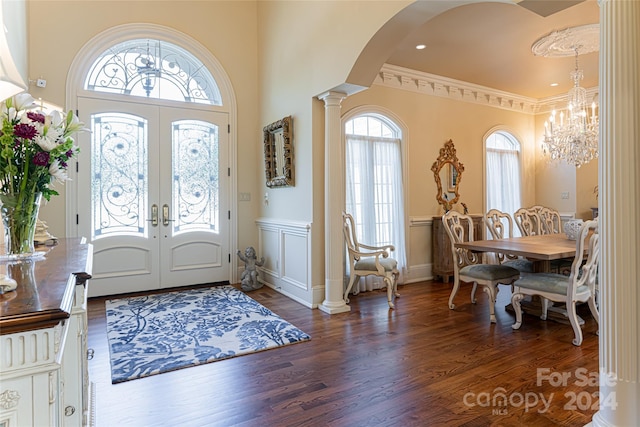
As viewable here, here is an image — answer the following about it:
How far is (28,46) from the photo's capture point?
13.3ft

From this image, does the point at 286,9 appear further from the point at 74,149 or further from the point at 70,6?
the point at 74,149

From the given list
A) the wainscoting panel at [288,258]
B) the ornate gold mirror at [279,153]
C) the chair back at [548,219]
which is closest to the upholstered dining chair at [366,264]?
the wainscoting panel at [288,258]

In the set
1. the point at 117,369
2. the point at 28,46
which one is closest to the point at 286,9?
the point at 28,46

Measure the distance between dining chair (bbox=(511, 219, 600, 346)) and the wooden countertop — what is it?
11.3ft

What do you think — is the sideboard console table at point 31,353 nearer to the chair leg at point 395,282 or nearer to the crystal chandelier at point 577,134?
the chair leg at point 395,282

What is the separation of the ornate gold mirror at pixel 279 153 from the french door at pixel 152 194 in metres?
0.68

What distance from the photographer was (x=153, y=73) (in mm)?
4805

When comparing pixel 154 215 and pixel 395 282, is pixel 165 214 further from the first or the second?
pixel 395 282

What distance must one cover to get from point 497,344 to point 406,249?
94.2 inches

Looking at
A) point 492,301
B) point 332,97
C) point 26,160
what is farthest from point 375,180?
point 26,160

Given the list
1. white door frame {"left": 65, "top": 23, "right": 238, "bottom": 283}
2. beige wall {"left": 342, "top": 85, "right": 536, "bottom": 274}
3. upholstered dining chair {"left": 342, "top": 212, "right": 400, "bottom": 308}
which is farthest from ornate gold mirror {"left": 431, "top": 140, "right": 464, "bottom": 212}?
white door frame {"left": 65, "top": 23, "right": 238, "bottom": 283}

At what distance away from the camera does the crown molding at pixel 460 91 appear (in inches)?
205

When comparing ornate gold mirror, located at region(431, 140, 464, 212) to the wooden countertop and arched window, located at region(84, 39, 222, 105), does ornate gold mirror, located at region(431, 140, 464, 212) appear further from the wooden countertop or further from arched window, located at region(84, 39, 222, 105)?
the wooden countertop

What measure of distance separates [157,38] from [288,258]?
133 inches
